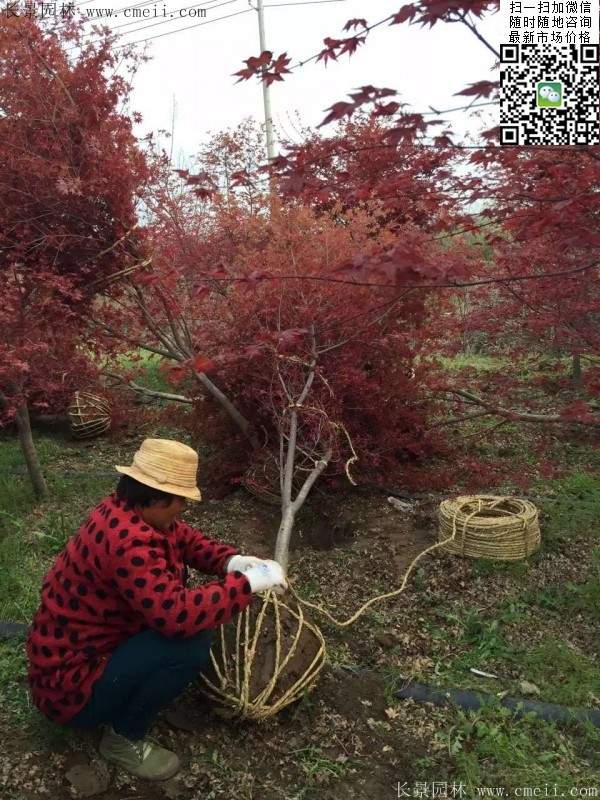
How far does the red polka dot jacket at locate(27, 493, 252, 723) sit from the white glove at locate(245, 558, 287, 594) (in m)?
0.05

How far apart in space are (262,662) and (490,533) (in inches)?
66.8

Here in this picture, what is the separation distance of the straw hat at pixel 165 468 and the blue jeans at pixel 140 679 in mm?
490

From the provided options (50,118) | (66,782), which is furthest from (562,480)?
(50,118)

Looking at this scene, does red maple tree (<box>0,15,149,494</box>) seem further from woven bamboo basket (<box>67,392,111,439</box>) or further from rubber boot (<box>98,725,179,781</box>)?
rubber boot (<box>98,725,179,781</box>)

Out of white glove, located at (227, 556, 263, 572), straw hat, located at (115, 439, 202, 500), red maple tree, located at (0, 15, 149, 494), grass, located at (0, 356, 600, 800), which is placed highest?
red maple tree, located at (0, 15, 149, 494)

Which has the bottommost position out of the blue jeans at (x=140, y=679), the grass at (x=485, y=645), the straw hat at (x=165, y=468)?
Answer: the grass at (x=485, y=645)

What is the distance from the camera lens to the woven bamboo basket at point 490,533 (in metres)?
3.50

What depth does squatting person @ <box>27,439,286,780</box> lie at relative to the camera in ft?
6.25

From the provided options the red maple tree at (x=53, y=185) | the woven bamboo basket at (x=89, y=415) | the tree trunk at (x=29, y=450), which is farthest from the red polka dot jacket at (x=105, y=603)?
the woven bamboo basket at (x=89, y=415)

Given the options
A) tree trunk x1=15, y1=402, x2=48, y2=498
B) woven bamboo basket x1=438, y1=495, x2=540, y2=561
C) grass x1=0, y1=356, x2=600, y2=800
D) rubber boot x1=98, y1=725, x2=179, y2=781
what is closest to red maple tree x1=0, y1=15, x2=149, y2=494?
tree trunk x1=15, y1=402, x2=48, y2=498

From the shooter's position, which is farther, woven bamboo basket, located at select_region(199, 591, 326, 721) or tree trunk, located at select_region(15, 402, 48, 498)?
tree trunk, located at select_region(15, 402, 48, 498)

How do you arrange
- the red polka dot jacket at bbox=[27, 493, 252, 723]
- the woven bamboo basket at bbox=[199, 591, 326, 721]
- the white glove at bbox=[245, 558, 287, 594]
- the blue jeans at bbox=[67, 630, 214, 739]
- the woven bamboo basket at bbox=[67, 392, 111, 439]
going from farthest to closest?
the woven bamboo basket at bbox=[67, 392, 111, 439] < the woven bamboo basket at bbox=[199, 591, 326, 721] < the white glove at bbox=[245, 558, 287, 594] < the blue jeans at bbox=[67, 630, 214, 739] < the red polka dot jacket at bbox=[27, 493, 252, 723]

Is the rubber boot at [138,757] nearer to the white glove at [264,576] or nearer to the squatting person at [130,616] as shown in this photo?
the squatting person at [130,616]

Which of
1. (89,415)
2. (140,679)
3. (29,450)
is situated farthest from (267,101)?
(140,679)
